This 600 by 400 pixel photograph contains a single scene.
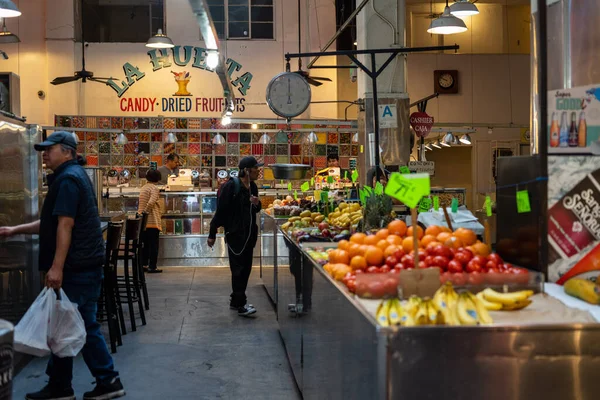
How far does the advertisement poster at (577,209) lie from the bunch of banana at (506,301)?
1.84 feet

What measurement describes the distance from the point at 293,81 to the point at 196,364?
451cm

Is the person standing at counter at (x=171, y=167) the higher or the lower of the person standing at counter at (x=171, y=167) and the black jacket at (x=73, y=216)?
the higher

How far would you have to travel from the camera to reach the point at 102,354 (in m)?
5.07

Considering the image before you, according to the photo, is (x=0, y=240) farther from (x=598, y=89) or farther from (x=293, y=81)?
(x=293, y=81)

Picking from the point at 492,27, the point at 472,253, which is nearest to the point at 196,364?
the point at 472,253

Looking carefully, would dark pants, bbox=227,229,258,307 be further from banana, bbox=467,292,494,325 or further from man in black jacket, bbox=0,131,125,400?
banana, bbox=467,292,494,325

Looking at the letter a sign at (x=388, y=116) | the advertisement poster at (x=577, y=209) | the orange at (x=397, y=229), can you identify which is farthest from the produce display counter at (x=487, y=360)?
the letter a sign at (x=388, y=116)

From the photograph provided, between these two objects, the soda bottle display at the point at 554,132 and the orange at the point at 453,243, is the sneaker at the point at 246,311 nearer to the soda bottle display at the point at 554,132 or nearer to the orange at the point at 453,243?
the orange at the point at 453,243

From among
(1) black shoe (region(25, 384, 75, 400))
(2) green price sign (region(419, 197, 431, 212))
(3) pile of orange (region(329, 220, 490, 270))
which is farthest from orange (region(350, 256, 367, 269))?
(1) black shoe (region(25, 384, 75, 400))

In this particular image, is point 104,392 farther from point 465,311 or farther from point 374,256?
point 465,311

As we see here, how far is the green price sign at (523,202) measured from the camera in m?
3.59

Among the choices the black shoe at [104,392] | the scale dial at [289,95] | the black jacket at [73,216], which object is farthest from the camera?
the scale dial at [289,95]

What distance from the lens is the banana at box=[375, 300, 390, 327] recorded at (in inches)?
106

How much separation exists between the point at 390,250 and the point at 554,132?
3.25 ft
